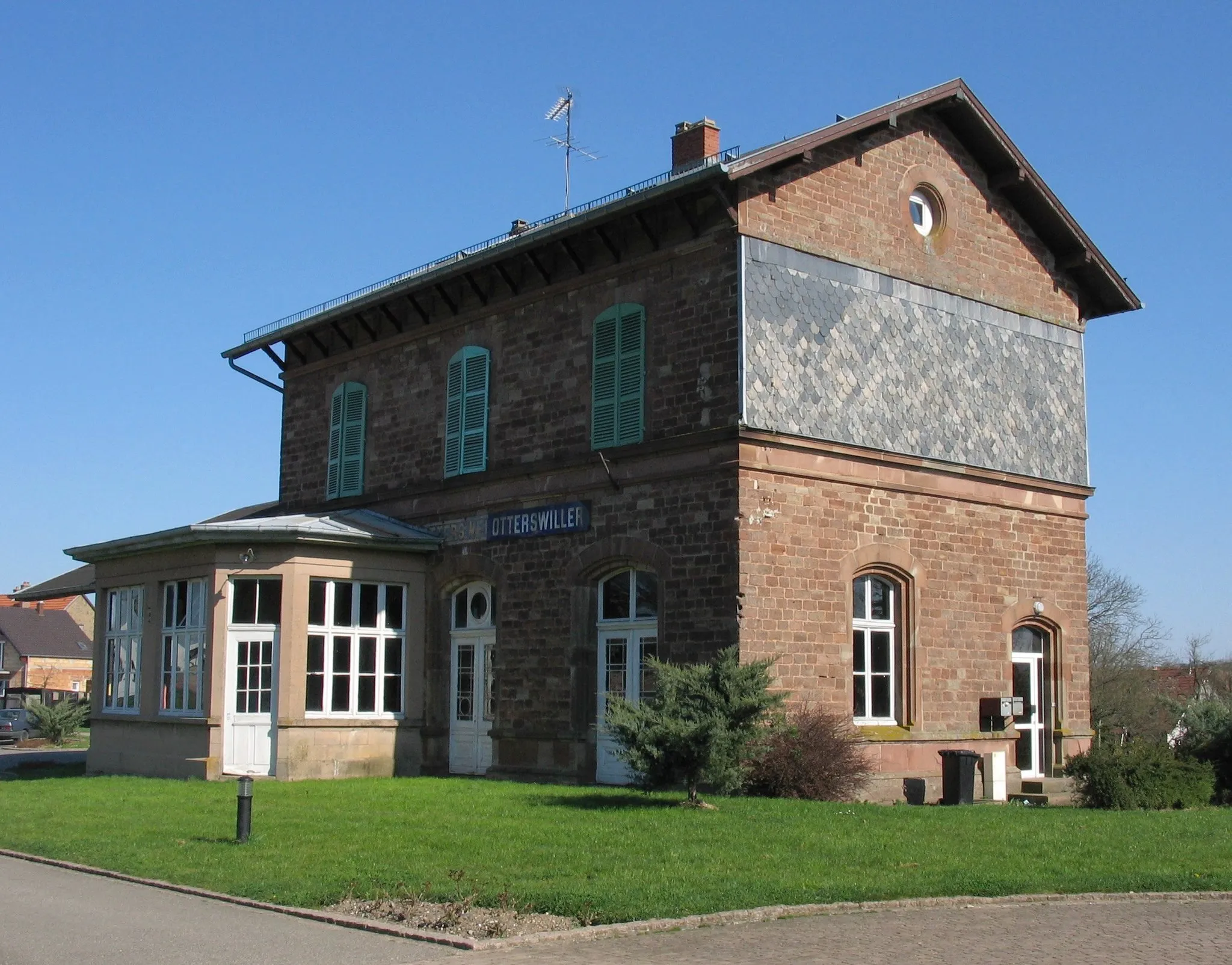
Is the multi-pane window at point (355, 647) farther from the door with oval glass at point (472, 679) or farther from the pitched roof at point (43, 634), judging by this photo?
the pitched roof at point (43, 634)

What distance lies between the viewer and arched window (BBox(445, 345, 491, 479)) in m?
22.0

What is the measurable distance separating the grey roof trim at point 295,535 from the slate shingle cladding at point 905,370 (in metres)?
6.70

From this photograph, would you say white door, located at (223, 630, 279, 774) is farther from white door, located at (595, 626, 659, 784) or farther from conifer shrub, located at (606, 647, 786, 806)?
conifer shrub, located at (606, 647, 786, 806)

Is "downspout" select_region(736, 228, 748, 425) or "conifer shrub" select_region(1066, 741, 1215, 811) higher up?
"downspout" select_region(736, 228, 748, 425)

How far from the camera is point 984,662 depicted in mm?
20250

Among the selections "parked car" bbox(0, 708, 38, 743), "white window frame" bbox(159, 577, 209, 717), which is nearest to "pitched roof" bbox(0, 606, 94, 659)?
"parked car" bbox(0, 708, 38, 743)

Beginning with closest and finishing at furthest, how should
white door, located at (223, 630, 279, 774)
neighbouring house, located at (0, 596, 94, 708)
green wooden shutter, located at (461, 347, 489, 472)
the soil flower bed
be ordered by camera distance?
the soil flower bed
white door, located at (223, 630, 279, 774)
green wooden shutter, located at (461, 347, 489, 472)
neighbouring house, located at (0, 596, 94, 708)

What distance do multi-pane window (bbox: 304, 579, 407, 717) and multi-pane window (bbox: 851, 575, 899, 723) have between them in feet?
24.0

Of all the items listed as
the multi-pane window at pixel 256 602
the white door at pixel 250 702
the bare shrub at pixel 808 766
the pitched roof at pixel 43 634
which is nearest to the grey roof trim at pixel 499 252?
the multi-pane window at pixel 256 602

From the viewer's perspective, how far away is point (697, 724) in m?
15.0

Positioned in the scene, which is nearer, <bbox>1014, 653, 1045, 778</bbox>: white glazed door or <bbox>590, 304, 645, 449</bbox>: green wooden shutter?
<bbox>590, 304, 645, 449</bbox>: green wooden shutter

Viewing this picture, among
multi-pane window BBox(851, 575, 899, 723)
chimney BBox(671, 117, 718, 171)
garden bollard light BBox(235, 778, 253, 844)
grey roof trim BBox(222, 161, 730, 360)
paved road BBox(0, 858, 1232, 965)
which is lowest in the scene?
paved road BBox(0, 858, 1232, 965)

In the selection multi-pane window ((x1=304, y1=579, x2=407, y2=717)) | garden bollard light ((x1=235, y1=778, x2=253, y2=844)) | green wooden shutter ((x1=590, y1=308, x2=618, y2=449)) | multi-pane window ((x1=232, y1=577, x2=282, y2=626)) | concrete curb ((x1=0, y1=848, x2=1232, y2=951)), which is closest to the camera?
concrete curb ((x1=0, y1=848, x2=1232, y2=951))

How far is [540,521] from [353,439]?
577 cm
